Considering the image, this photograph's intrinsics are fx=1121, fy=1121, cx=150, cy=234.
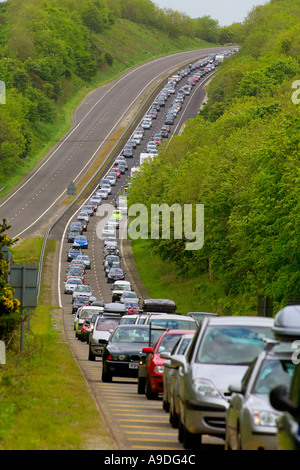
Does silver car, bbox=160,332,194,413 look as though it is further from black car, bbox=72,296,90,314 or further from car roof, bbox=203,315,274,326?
black car, bbox=72,296,90,314

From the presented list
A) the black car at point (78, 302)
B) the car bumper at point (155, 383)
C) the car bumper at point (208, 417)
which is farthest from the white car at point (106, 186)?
the car bumper at point (208, 417)

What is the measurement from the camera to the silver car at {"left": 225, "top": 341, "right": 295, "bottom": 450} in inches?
427

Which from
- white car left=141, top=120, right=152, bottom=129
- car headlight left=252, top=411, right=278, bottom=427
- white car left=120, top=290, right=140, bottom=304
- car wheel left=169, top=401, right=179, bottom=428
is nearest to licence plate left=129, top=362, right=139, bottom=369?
car wheel left=169, top=401, right=179, bottom=428

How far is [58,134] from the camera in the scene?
150 metres

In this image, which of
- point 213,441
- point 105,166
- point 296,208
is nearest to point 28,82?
point 105,166

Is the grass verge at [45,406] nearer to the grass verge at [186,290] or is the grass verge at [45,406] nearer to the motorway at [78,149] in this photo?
the grass verge at [186,290]

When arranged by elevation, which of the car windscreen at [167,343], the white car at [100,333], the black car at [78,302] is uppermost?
the car windscreen at [167,343]

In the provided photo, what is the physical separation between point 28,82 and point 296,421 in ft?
513

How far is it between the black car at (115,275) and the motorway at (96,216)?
0.88 meters

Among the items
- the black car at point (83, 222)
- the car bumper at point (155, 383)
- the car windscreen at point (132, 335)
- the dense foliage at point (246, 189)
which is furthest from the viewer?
the black car at point (83, 222)

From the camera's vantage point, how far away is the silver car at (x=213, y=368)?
13648 mm

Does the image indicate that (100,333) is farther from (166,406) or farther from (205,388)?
(205,388)

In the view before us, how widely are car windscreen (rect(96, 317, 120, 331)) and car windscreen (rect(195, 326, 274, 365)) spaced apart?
20913 mm
